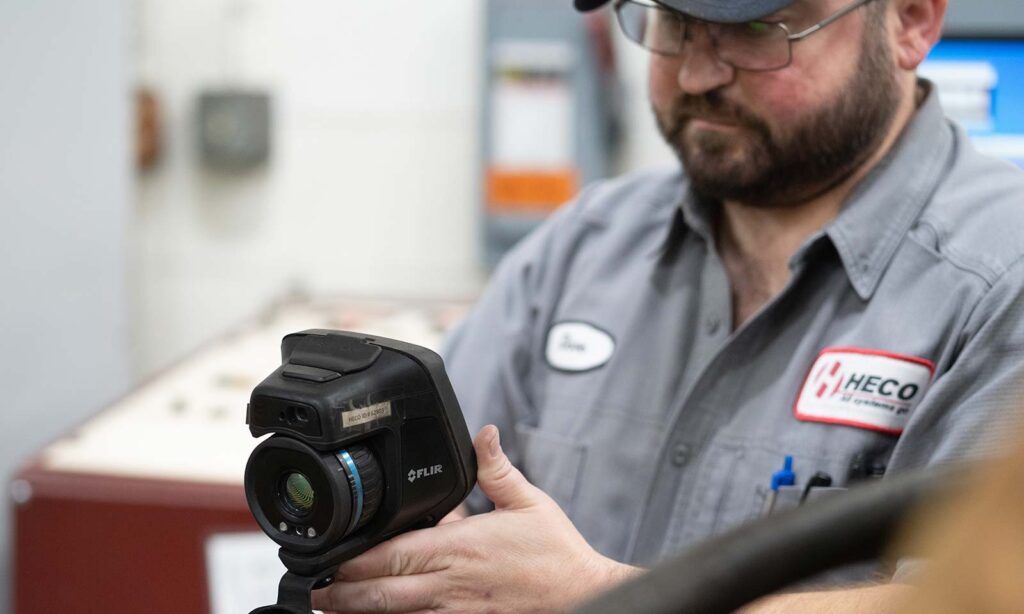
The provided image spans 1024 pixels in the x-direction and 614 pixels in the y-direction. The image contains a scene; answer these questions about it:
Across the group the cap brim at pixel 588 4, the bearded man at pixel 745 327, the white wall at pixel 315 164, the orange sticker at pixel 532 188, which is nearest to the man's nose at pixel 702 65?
the bearded man at pixel 745 327

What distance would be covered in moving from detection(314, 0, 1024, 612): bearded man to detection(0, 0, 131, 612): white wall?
141 cm

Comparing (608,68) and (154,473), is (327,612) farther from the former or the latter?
(608,68)

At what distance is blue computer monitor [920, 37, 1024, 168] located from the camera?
5.11 feet

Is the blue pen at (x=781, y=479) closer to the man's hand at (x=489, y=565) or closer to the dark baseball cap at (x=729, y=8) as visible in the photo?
the man's hand at (x=489, y=565)

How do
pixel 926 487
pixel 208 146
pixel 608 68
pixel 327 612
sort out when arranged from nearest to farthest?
pixel 926 487
pixel 327 612
pixel 608 68
pixel 208 146

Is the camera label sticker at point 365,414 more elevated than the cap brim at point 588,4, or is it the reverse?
the cap brim at point 588,4

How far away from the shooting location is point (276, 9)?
266cm

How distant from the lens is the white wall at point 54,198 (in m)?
2.38

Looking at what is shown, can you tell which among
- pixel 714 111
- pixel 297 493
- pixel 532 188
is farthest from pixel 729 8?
pixel 532 188

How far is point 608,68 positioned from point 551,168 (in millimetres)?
254

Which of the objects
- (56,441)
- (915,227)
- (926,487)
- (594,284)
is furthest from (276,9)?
(926,487)

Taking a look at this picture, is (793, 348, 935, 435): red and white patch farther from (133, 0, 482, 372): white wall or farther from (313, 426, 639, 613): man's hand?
(133, 0, 482, 372): white wall

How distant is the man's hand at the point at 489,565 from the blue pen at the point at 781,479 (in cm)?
A: 20

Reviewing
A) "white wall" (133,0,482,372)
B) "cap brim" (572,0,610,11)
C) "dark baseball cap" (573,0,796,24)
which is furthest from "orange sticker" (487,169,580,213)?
"dark baseball cap" (573,0,796,24)
